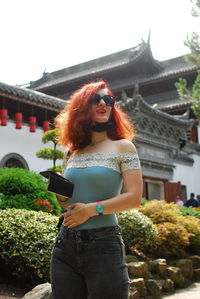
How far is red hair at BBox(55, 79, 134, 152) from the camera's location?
2199 millimetres

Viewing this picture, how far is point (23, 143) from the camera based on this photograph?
1230 cm

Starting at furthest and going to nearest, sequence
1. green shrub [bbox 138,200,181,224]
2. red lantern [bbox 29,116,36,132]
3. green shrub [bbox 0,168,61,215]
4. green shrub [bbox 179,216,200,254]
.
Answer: red lantern [bbox 29,116,36,132] → green shrub [bbox 179,216,200,254] → green shrub [bbox 138,200,181,224] → green shrub [bbox 0,168,61,215]

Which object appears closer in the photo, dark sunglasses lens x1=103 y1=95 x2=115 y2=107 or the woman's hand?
the woman's hand

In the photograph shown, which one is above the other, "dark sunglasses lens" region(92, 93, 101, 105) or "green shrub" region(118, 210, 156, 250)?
"dark sunglasses lens" region(92, 93, 101, 105)

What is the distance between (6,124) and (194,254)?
614 cm

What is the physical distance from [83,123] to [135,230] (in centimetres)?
489

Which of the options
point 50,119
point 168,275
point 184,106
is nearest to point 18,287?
point 168,275

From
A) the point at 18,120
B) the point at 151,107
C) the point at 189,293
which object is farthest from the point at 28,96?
the point at 189,293

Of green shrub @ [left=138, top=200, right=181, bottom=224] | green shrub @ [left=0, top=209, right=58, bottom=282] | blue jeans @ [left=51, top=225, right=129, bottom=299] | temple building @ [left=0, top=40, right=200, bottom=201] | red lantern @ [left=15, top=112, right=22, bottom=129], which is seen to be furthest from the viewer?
temple building @ [left=0, top=40, right=200, bottom=201]

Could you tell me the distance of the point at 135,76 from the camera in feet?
86.3

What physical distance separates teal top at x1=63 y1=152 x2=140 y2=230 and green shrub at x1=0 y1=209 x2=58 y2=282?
2634 millimetres

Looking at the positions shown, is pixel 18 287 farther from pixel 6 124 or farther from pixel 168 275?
pixel 6 124

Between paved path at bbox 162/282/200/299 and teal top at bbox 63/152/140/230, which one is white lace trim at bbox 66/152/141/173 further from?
paved path at bbox 162/282/200/299

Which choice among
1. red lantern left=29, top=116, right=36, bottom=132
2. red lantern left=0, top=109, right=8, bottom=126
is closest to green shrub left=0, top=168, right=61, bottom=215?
red lantern left=0, top=109, right=8, bottom=126
